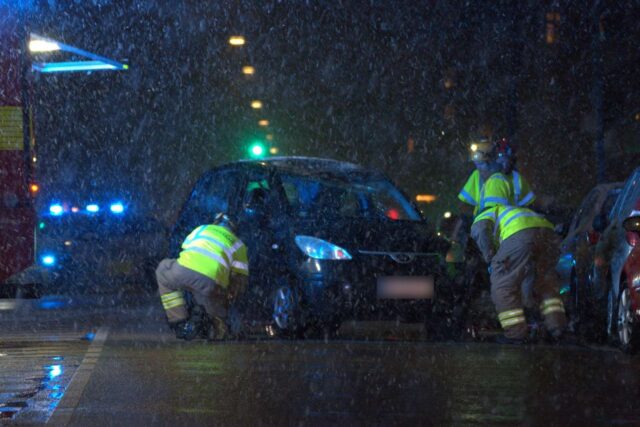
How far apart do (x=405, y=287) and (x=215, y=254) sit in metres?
1.72

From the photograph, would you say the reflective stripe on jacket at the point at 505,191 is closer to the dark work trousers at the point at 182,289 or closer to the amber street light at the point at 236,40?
the dark work trousers at the point at 182,289

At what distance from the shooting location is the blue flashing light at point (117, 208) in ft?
65.7

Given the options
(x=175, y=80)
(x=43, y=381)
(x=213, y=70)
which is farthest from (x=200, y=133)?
(x=43, y=381)

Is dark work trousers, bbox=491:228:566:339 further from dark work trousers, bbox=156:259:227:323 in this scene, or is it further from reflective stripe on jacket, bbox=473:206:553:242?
dark work trousers, bbox=156:259:227:323

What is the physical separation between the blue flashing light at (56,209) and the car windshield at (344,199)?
24.7ft

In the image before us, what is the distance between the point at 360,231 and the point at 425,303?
873 mm

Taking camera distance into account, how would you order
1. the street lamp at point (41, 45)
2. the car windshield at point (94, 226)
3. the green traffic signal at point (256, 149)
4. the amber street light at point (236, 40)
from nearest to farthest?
the street lamp at point (41, 45) < the car windshield at point (94, 226) < the green traffic signal at point (256, 149) < the amber street light at point (236, 40)

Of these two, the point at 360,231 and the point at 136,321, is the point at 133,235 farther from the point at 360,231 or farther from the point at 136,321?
the point at 360,231

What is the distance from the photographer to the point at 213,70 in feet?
110

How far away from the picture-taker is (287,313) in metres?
11.7

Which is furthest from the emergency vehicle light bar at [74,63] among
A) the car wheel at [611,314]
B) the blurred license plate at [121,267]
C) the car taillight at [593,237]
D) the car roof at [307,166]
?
the car wheel at [611,314]

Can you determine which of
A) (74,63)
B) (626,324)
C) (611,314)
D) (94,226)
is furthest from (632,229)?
(74,63)

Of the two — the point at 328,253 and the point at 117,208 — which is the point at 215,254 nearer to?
the point at 328,253

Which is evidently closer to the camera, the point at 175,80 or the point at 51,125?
the point at 51,125
